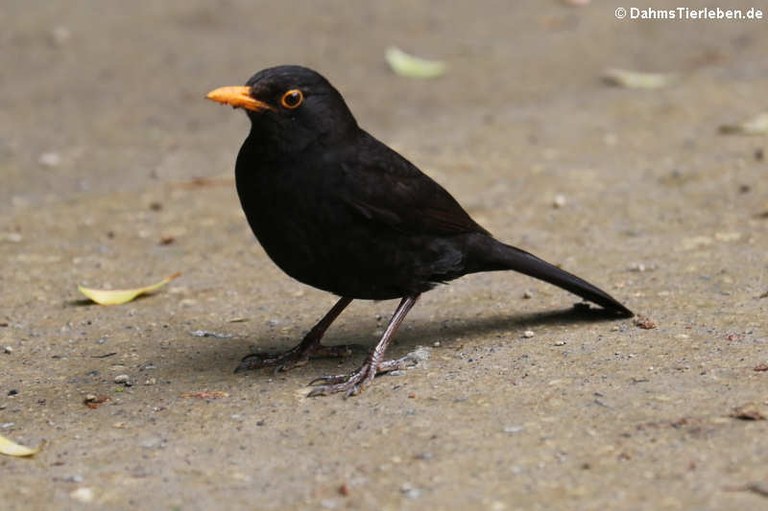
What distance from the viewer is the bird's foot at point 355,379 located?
4.82 m

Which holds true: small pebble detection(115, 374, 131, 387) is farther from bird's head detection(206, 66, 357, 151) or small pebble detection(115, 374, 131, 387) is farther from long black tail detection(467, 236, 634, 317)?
long black tail detection(467, 236, 634, 317)

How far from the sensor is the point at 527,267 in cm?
558

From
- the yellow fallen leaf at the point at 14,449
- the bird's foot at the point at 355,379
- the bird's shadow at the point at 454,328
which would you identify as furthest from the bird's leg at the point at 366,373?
the yellow fallen leaf at the point at 14,449

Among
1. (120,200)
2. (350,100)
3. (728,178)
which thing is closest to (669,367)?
(728,178)

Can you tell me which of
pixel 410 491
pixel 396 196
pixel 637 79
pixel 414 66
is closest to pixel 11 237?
pixel 396 196

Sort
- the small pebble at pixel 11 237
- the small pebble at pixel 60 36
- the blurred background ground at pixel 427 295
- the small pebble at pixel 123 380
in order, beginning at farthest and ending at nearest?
1. the small pebble at pixel 60 36
2. the small pebble at pixel 11 237
3. the small pebble at pixel 123 380
4. the blurred background ground at pixel 427 295

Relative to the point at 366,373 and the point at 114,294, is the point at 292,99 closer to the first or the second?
the point at 366,373

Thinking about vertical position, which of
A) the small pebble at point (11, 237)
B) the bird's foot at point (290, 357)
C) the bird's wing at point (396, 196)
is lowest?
the bird's foot at point (290, 357)

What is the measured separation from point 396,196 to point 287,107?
0.60 meters

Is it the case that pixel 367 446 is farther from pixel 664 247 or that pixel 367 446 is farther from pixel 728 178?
pixel 728 178

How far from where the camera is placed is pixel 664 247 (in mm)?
6750

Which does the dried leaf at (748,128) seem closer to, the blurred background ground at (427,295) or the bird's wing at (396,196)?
the blurred background ground at (427,295)

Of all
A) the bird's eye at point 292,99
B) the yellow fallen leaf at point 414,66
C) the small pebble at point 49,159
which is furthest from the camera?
the yellow fallen leaf at point 414,66

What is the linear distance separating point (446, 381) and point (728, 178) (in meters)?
3.73
